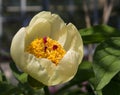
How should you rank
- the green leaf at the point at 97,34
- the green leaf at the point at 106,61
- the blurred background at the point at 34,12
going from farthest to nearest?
the blurred background at the point at 34,12
the green leaf at the point at 97,34
the green leaf at the point at 106,61

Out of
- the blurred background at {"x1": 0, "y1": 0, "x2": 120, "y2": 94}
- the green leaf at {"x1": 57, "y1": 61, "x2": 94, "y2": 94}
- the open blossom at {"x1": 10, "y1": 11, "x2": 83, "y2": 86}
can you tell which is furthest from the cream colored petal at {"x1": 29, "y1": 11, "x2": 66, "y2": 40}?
the blurred background at {"x1": 0, "y1": 0, "x2": 120, "y2": 94}

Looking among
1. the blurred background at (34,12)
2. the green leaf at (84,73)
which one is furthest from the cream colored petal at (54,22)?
the blurred background at (34,12)

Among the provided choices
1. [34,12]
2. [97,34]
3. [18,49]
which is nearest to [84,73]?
[97,34]

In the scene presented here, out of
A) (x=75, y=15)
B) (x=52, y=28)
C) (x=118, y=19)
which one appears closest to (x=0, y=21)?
(x=75, y=15)

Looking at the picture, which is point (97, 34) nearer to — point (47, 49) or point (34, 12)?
point (47, 49)

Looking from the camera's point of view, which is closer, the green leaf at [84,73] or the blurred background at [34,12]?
the green leaf at [84,73]

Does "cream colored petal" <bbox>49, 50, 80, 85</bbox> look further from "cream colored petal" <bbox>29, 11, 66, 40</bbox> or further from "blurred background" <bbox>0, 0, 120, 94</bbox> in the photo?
"blurred background" <bbox>0, 0, 120, 94</bbox>

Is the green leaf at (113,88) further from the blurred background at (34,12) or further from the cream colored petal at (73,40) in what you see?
the blurred background at (34,12)
